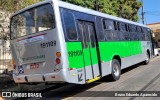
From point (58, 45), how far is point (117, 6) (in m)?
22.1

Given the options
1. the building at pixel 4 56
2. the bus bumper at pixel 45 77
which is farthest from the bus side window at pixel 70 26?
the building at pixel 4 56

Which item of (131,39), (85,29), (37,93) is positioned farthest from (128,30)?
(37,93)

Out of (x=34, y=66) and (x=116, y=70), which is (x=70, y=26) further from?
(x=116, y=70)

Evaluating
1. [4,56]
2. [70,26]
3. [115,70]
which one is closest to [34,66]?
[70,26]

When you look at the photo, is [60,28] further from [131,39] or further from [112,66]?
[131,39]

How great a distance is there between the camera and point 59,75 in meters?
8.40

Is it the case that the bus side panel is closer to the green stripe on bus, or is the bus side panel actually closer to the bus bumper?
the green stripe on bus

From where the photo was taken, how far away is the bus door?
31.8 ft

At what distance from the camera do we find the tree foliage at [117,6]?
79.2ft

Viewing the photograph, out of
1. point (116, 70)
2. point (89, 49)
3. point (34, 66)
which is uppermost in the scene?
point (89, 49)

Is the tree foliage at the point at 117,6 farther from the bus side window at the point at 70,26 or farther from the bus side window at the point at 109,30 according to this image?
the bus side window at the point at 70,26

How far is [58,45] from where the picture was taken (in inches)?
335

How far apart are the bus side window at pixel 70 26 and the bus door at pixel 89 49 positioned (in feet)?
1.50

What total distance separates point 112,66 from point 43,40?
412 centimetres
